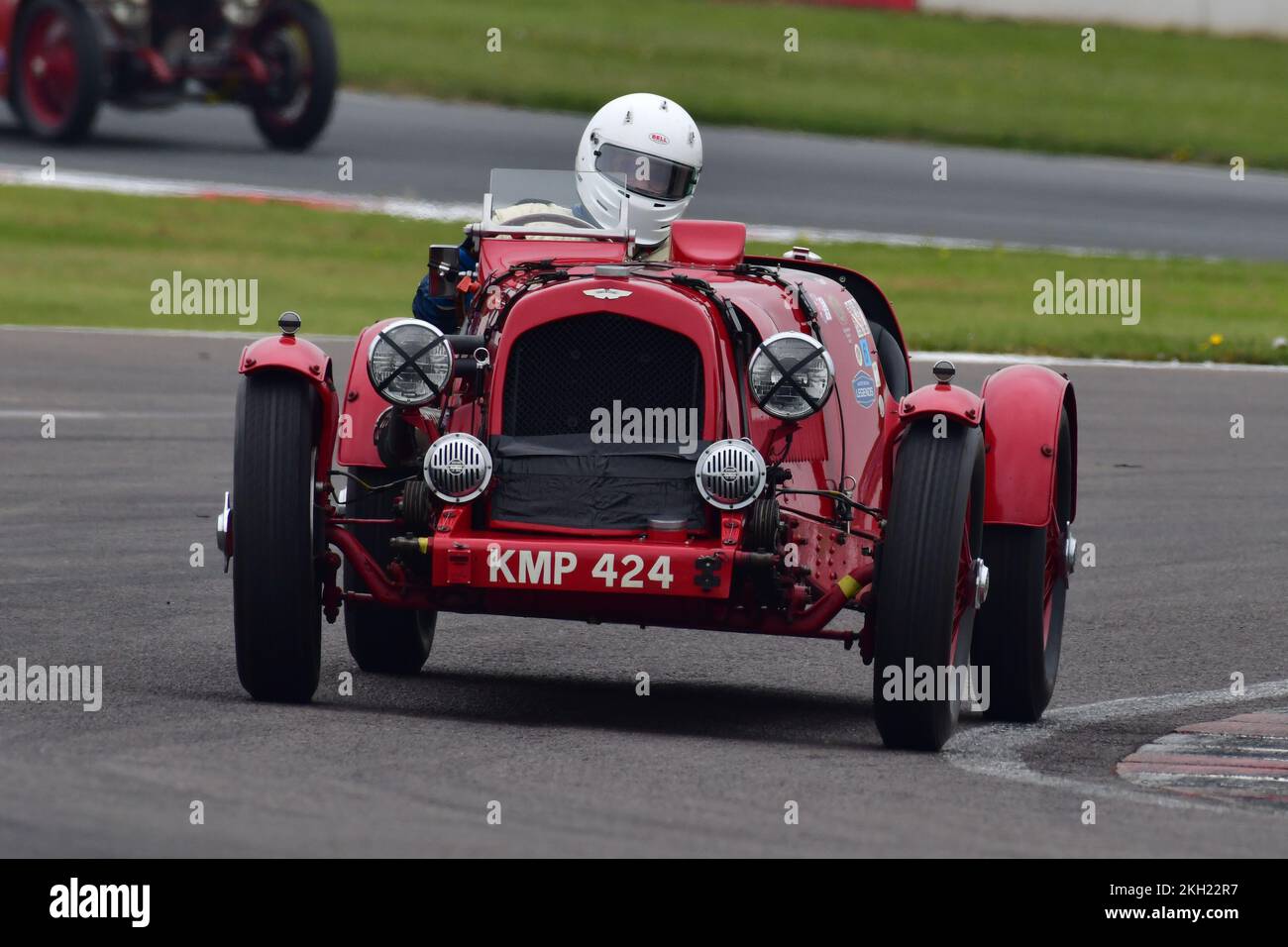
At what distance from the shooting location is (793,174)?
27.2 metres

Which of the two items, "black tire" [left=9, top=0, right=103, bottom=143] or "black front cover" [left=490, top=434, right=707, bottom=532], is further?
"black tire" [left=9, top=0, right=103, bottom=143]

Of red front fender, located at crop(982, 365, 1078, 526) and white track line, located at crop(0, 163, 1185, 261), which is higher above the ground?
white track line, located at crop(0, 163, 1185, 261)

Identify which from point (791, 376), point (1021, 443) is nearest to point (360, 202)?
point (1021, 443)

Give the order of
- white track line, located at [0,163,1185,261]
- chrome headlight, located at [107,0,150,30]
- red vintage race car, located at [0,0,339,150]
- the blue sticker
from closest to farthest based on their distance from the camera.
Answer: the blue sticker < white track line, located at [0,163,1185,261] < red vintage race car, located at [0,0,339,150] < chrome headlight, located at [107,0,150,30]

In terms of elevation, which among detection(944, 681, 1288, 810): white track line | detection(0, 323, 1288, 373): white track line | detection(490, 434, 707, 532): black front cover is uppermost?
detection(0, 323, 1288, 373): white track line

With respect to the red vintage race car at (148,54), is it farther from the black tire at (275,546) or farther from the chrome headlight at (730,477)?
the chrome headlight at (730,477)

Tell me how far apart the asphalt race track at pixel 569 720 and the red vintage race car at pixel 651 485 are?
327 millimetres

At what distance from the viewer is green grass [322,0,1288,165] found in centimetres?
3225

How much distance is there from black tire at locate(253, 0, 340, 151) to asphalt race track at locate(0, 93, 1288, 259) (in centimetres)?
27

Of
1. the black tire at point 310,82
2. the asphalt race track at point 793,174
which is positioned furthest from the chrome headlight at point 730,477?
the black tire at point 310,82

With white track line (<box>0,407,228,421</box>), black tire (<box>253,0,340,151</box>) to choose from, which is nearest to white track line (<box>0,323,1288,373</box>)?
white track line (<box>0,407,228,421</box>)

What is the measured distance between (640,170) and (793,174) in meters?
18.5

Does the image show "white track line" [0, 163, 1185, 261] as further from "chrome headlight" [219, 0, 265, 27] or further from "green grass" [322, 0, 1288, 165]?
"green grass" [322, 0, 1288, 165]

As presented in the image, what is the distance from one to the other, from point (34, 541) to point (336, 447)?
304cm
